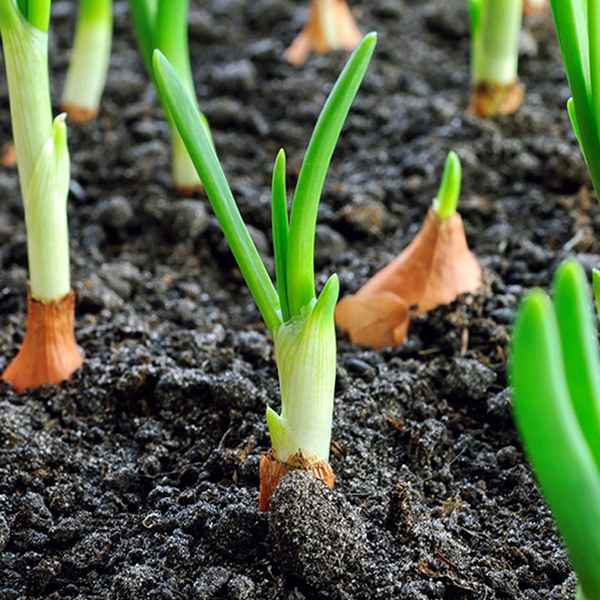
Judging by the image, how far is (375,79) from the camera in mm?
2115

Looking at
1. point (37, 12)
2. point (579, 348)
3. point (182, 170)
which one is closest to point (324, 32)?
point (182, 170)

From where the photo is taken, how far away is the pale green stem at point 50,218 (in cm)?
116

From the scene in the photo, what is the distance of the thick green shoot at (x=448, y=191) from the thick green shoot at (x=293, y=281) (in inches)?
15.2

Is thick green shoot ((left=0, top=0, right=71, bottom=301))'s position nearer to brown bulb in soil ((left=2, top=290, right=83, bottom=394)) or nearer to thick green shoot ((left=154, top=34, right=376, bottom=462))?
brown bulb in soil ((left=2, top=290, right=83, bottom=394))

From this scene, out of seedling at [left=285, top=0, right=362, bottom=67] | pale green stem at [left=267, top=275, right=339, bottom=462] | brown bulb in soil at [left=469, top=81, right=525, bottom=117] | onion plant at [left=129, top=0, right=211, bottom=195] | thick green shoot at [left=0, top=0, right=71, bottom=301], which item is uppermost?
seedling at [left=285, top=0, right=362, bottom=67]

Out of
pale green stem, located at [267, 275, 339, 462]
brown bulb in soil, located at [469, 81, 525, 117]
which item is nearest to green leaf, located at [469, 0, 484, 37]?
brown bulb in soil, located at [469, 81, 525, 117]

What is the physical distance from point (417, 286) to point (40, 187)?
56 cm

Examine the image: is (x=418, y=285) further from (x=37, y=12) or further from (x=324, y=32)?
(x=324, y=32)

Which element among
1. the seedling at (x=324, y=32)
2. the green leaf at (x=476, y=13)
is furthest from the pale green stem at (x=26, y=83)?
the seedling at (x=324, y=32)

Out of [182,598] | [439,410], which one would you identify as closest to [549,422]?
[182,598]

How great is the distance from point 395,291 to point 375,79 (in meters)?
0.89

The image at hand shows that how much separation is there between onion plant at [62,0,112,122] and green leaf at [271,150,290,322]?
1124 mm

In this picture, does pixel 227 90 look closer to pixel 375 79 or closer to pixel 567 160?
pixel 375 79

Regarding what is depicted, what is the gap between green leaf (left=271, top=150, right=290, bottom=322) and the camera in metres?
0.96
